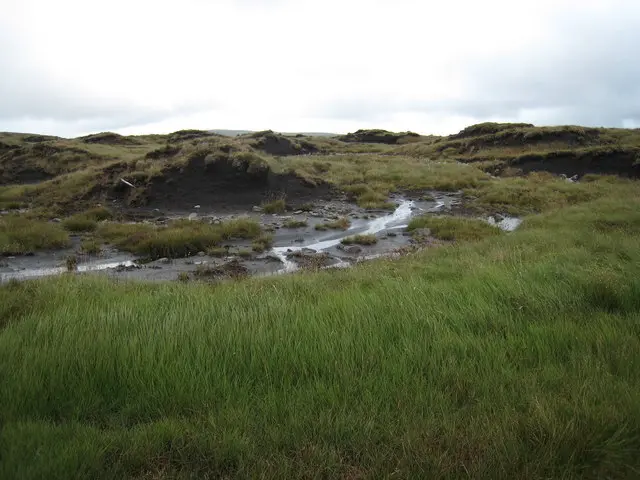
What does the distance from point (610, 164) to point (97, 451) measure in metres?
41.4

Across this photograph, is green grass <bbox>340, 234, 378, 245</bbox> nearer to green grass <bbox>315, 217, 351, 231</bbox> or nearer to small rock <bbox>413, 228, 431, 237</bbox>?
small rock <bbox>413, 228, 431, 237</bbox>

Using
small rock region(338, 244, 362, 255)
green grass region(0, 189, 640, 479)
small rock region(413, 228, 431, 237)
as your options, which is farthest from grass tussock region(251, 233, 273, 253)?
green grass region(0, 189, 640, 479)

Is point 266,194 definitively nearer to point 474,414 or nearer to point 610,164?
point 474,414

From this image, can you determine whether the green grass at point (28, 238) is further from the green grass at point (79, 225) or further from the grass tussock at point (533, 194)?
the grass tussock at point (533, 194)

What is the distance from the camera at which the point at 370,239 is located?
52.1 ft

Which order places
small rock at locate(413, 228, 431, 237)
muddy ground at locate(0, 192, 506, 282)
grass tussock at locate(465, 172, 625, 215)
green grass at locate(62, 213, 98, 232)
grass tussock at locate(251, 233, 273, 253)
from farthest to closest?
grass tussock at locate(465, 172, 625, 215) < green grass at locate(62, 213, 98, 232) < small rock at locate(413, 228, 431, 237) < grass tussock at locate(251, 233, 273, 253) < muddy ground at locate(0, 192, 506, 282)

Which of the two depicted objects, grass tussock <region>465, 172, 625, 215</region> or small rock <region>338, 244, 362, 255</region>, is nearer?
small rock <region>338, 244, 362, 255</region>

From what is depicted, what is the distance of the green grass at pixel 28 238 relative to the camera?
13797 millimetres

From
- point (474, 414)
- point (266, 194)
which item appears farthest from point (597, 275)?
point (266, 194)

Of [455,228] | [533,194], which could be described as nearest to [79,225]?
[455,228]

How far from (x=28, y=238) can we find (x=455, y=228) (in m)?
15.0

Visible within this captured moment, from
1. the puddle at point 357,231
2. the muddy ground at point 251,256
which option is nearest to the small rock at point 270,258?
the muddy ground at point 251,256

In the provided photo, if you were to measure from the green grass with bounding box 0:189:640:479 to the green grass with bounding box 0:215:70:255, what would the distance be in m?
9.17

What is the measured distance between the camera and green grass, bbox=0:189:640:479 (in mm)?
2734
